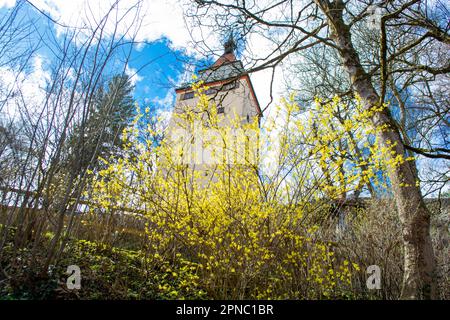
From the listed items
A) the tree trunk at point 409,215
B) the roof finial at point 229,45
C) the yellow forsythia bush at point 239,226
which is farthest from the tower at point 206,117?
the tree trunk at point 409,215

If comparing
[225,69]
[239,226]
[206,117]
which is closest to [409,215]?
[239,226]

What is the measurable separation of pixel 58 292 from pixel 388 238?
3923 mm

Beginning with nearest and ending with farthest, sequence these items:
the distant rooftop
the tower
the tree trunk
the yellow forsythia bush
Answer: the tree trunk → the yellow forsythia bush → the tower → the distant rooftop

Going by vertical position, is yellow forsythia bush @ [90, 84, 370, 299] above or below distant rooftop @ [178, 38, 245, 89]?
below

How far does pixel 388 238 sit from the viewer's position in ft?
10.6

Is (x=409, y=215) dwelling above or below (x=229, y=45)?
below

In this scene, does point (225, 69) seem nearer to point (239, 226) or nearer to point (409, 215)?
point (239, 226)

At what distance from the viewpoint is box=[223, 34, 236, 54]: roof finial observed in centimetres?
398

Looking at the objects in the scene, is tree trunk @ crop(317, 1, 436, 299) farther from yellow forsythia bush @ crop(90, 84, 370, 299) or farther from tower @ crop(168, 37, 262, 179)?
tower @ crop(168, 37, 262, 179)

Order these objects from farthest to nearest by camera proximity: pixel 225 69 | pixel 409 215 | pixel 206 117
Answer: pixel 225 69, pixel 206 117, pixel 409 215

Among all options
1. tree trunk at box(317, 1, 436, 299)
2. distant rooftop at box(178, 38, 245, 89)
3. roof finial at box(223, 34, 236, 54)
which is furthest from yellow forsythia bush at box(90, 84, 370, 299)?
roof finial at box(223, 34, 236, 54)

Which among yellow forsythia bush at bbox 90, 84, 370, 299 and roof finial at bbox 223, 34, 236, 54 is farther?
roof finial at bbox 223, 34, 236, 54

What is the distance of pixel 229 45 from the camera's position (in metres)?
4.04
